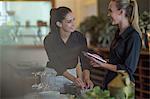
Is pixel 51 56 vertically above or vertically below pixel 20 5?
below

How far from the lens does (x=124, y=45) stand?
124cm

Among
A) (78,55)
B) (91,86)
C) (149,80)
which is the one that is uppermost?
(78,55)

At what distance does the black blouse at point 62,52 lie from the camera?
Answer: 118 cm

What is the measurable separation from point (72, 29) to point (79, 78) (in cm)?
18

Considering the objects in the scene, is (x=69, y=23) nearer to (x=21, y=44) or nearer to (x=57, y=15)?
(x=57, y=15)

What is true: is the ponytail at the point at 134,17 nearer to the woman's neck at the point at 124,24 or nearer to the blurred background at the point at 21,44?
the woman's neck at the point at 124,24

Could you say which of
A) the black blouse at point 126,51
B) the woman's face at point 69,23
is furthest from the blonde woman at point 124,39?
the woman's face at point 69,23

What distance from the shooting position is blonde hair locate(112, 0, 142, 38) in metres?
1.24

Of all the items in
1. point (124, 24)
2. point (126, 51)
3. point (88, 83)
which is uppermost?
point (124, 24)

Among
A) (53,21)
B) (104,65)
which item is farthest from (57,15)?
(104,65)

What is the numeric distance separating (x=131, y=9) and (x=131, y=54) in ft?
0.57

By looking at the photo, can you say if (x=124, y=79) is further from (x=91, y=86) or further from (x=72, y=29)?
(x=72, y=29)

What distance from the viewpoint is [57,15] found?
1194 mm

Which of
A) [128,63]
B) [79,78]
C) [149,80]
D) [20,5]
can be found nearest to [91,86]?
[79,78]
